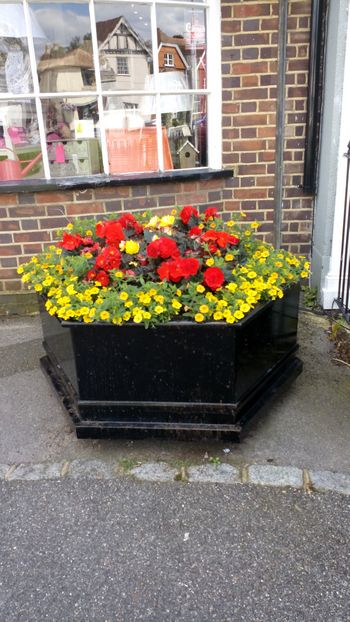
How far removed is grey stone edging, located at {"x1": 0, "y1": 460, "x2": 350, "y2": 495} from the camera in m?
2.29

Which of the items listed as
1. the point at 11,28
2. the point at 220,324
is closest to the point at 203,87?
the point at 11,28

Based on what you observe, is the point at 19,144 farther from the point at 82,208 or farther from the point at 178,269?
the point at 178,269

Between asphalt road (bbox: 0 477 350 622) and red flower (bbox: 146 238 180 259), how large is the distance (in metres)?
1.07

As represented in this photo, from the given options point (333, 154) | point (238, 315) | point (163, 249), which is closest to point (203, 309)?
point (238, 315)

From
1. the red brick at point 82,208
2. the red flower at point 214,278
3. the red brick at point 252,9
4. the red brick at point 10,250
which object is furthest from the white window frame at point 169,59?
the red flower at point 214,278

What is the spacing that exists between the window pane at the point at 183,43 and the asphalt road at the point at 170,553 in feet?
10.6

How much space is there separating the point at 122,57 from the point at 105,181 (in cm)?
97

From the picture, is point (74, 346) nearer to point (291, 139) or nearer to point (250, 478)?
point (250, 478)

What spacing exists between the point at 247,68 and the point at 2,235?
2297mm

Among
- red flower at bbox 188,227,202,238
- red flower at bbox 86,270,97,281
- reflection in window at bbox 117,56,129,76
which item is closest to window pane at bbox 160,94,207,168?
reflection in window at bbox 117,56,129,76

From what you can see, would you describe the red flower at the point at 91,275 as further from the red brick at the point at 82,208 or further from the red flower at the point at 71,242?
the red brick at the point at 82,208

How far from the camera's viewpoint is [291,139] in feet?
13.5

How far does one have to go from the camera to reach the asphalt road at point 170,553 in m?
1.73

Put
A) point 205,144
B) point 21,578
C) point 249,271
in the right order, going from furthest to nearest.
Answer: point 205,144
point 249,271
point 21,578
